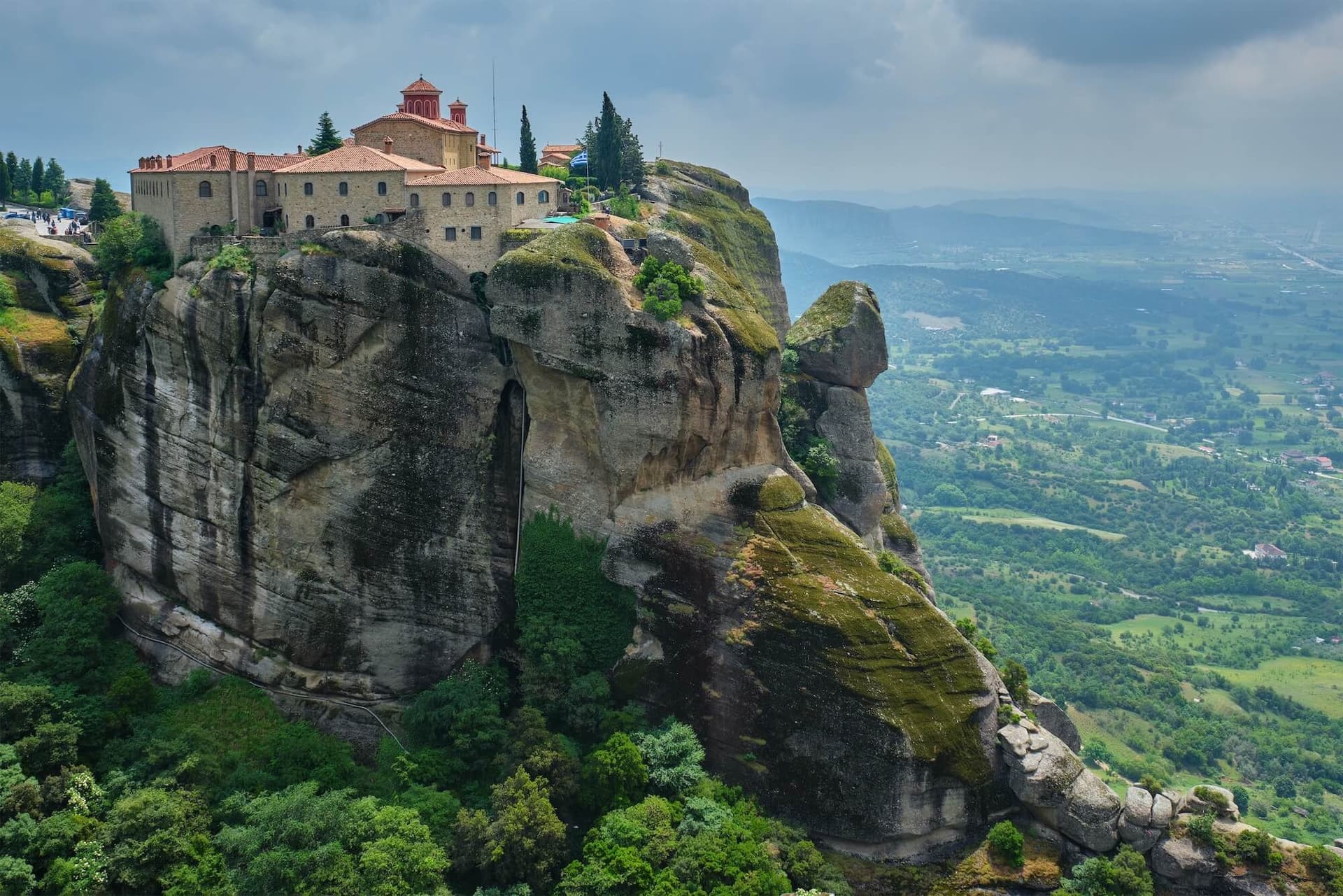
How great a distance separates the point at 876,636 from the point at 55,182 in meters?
77.1

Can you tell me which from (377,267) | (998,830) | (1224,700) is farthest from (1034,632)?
(377,267)

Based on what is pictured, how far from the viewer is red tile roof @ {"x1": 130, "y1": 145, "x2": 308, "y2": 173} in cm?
4831

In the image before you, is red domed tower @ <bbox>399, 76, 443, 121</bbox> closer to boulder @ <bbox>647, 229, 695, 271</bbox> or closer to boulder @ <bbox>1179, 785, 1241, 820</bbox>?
boulder @ <bbox>647, 229, 695, 271</bbox>

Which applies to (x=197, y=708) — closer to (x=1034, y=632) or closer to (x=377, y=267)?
(x=377, y=267)

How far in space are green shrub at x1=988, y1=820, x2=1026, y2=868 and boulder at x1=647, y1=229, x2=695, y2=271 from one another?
24071 mm

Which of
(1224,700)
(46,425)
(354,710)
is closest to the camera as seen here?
(354,710)

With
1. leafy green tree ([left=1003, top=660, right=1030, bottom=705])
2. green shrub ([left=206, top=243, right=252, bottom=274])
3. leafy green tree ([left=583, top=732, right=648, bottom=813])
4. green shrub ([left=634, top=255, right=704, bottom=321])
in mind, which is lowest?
leafy green tree ([left=583, top=732, right=648, bottom=813])

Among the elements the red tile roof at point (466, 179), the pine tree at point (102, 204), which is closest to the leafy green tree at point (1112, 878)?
the red tile roof at point (466, 179)

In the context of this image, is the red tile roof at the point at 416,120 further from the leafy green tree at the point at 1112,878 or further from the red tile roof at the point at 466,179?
the leafy green tree at the point at 1112,878

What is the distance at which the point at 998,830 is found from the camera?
1519 inches

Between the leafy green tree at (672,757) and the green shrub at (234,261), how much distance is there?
943 inches

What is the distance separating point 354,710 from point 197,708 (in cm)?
603

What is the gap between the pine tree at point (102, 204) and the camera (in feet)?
224

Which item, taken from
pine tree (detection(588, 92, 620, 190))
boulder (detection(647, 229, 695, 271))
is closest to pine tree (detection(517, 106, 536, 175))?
pine tree (detection(588, 92, 620, 190))
